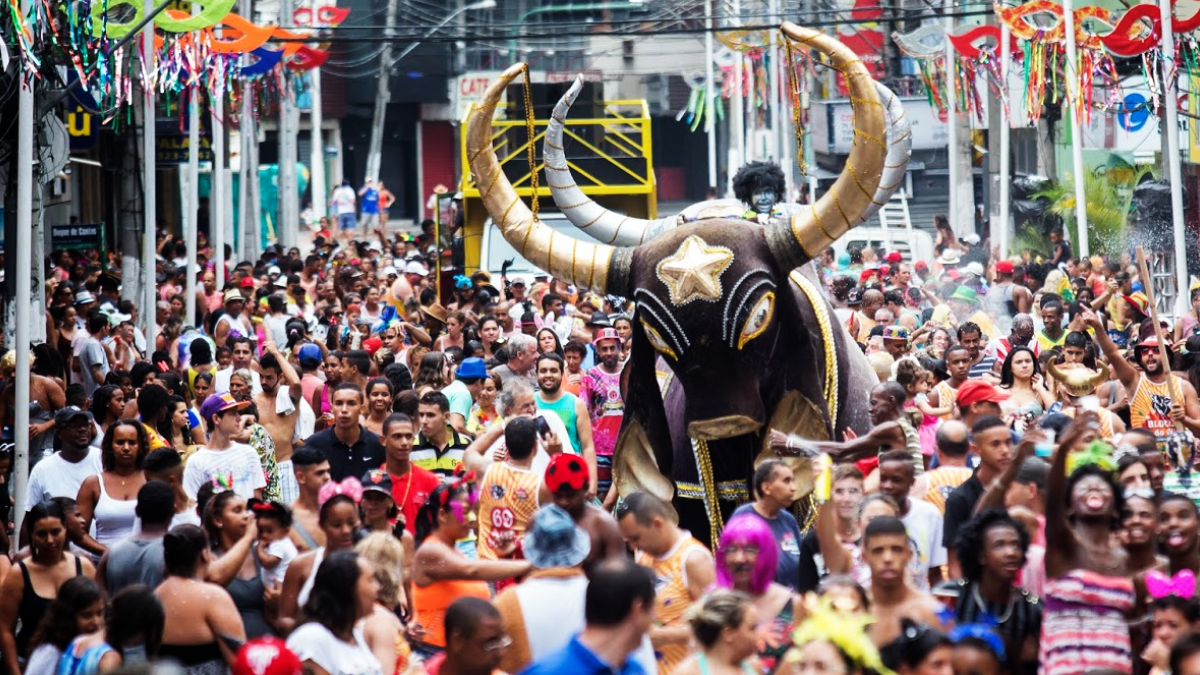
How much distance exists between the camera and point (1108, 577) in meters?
7.50

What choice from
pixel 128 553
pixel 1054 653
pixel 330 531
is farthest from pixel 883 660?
pixel 128 553

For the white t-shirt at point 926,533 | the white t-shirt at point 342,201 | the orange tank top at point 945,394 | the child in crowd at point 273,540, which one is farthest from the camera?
the white t-shirt at point 342,201

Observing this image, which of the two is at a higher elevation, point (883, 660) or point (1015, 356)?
point (1015, 356)

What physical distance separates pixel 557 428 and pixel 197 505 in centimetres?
205

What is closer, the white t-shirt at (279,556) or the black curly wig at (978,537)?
the black curly wig at (978,537)

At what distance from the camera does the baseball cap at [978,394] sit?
36.3 ft

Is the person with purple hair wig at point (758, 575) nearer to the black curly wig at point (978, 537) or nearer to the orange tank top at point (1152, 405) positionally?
the black curly wig at point (978, 537)

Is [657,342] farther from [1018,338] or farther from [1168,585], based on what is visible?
[1018,338]

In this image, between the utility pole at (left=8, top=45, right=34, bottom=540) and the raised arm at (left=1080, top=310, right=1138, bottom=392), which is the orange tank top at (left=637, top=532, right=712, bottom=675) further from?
the raised arm at (left=1080, top=310, right=1138, bottom=392)

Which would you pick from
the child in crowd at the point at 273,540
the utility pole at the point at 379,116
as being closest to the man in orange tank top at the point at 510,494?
the child in crowd at the point at 273,540

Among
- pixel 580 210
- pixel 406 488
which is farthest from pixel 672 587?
pixel 580 210

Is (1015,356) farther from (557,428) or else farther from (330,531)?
(330,531)

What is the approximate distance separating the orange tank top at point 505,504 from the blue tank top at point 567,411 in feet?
7.16

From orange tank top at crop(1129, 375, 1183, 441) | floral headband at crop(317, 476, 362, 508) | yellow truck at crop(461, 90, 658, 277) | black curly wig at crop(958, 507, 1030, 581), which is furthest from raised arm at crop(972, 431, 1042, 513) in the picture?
yellow truck at crop(461, 90, 658, 277)
